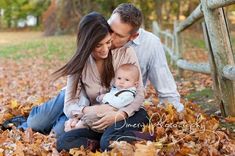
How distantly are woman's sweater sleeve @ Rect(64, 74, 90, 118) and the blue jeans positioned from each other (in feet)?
0.63

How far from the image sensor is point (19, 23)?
145ft

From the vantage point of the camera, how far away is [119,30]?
12.0ft

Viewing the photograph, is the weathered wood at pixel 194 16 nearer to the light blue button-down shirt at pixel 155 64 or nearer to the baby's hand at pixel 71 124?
the light blue button-down shirt at pixel 155 64

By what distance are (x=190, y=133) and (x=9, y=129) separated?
184 cm

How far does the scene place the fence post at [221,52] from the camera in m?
4.20

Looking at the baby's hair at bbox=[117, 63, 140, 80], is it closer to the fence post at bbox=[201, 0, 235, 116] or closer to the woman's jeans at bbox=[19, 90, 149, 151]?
the woman's jeans at bbox=[19, 90, 149, 151]

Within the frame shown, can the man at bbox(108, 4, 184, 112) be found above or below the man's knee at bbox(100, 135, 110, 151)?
above

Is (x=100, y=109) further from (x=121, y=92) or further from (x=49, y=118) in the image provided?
(x=49, y=118)

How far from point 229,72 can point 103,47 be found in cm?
115

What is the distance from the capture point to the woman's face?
11.5 ft

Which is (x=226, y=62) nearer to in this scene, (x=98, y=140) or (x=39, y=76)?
(x=98, y=140)

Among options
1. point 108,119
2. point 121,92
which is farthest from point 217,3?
point 108,119

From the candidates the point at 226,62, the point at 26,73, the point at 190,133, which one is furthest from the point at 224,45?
the point at 26,73

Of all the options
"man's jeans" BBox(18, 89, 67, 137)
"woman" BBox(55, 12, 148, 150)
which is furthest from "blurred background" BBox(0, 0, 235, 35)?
"woman" BBox(55, 12, 148, 150)
